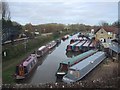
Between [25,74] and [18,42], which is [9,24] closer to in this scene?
[18,42]

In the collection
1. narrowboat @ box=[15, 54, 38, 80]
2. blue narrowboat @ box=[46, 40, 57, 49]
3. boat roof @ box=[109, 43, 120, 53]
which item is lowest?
narrowboat @ box=[15, 54, 38, 80]

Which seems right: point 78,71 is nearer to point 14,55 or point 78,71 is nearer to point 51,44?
point 14,55

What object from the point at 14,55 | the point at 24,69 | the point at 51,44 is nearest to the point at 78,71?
the point at 24,69

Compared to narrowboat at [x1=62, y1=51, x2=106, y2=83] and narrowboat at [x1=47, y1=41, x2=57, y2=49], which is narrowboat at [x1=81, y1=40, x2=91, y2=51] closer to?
narrowboat at [x1=62, y1=51, x2=106, y2=83]

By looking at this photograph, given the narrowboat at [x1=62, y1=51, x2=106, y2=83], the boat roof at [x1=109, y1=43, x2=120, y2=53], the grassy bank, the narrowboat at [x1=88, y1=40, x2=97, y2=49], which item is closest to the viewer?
the narrowboat at [x1=62, y1=51, x2=106, y2=83]

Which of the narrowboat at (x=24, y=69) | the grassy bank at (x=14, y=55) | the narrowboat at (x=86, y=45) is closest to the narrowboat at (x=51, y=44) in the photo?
the grassy bank at (x=14, y=55)

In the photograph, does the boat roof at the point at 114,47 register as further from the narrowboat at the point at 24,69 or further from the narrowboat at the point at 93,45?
the narrowboat at the point at 24,69

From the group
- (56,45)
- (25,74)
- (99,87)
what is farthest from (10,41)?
(99,87)

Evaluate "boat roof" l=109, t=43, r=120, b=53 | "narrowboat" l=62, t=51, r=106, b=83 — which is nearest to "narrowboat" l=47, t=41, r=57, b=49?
"boat roof" l=109, t=43, r=120, b=53

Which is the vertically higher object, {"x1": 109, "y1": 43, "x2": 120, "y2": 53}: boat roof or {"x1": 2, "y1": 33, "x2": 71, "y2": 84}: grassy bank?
{"x1": 109, "y1": 43, "x2": 120, "y2": 53}: boat roof

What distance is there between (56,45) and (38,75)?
2751 mm

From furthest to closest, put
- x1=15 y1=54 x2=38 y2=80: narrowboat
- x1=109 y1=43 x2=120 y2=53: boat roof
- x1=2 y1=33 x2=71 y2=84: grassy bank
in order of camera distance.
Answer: x1=109 y1=43 x2=120 y2=53: boat roof, x1=2 y1=33 x2=71 y2=84: grassy bank, x1=15 y1=54 x2=38 y2=80: narrowboat

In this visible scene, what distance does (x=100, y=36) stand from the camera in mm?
5461

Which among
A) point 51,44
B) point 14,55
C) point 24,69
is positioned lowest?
point 24,69
